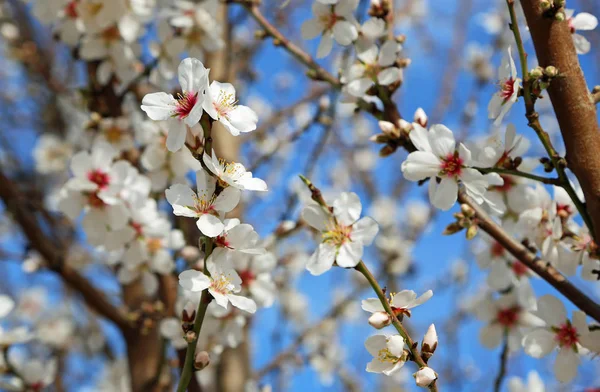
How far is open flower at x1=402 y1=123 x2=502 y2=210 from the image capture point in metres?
1.07

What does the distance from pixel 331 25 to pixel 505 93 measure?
53cm

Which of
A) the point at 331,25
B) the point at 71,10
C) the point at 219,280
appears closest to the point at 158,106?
the point at 219,280

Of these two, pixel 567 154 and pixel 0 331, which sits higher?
pixel 567 154

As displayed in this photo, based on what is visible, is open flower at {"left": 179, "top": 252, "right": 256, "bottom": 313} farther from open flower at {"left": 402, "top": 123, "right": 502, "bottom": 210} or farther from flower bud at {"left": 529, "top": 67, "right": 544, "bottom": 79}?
flower bud at {"left": 529, "top": 67, "right": 544, "bottom": 79}

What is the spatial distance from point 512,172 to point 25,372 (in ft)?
5.31

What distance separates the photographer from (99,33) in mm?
2059

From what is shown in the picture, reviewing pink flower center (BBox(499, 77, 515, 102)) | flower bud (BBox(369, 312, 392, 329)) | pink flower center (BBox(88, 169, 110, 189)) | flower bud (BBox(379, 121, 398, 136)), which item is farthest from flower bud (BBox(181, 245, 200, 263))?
pink flower center (BBox(499, 77, 515, 102))

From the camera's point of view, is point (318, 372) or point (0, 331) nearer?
point (0, 331)

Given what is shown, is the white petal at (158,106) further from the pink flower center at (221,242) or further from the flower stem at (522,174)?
the flower stem at (522,174)

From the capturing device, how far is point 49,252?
87.9 inches

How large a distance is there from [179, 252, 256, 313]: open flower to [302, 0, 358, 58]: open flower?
2.28 ft

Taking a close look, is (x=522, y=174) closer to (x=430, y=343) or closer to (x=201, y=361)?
(x=430, y=343)

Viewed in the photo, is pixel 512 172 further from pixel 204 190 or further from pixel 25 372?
pixel 25 372

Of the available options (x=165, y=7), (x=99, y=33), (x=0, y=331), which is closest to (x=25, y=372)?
(x=0, y=331)
